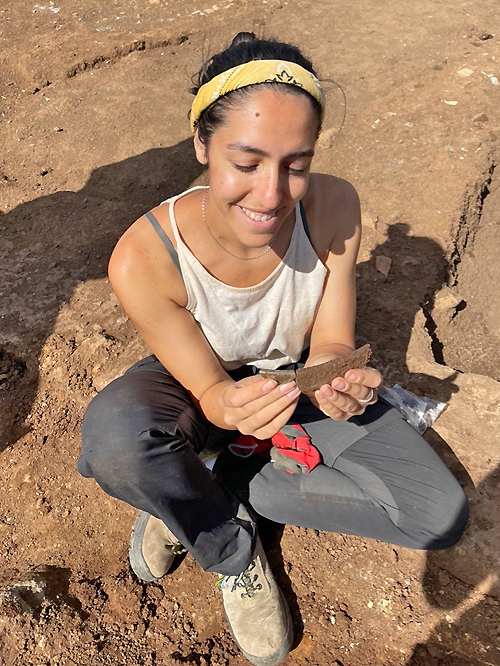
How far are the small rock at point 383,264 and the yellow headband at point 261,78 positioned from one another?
66.6 inches

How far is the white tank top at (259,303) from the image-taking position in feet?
6.56

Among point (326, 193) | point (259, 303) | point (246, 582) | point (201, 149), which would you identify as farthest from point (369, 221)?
point (246, 582)

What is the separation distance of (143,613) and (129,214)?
8.56 ft

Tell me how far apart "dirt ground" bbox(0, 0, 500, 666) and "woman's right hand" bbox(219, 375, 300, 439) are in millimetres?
820

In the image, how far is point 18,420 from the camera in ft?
9.33

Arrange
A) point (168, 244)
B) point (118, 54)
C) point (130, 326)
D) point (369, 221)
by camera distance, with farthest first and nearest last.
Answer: point (118, 54), point (369, 221), point (130, 326), point (168, 244)

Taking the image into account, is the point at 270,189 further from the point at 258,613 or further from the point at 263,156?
the point at 258,613

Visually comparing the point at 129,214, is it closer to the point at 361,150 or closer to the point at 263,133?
the point at 361,150

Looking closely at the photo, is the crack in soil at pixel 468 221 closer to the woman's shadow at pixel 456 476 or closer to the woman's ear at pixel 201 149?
the woman's shadow at pixel 456 476

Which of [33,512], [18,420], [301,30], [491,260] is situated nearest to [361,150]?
[491,260]

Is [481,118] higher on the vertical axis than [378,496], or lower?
higher

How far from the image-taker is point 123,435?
1.81 m

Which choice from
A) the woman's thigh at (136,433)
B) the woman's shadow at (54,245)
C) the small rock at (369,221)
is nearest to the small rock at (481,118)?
the small rock at (369,221)

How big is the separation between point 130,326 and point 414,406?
5.19ft
